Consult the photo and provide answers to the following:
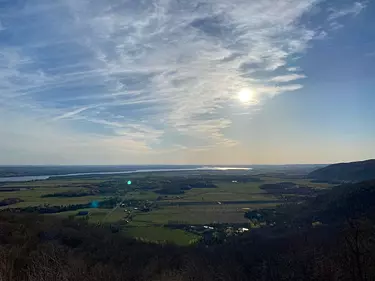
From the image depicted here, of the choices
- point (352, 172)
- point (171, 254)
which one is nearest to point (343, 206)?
point (171, 254)

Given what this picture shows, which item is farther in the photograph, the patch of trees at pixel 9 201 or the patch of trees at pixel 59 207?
the patch of trees at pixel 9 201

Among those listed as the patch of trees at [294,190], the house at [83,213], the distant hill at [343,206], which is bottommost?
the house at [83,213]

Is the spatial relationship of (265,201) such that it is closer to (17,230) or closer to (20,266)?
(17,230)

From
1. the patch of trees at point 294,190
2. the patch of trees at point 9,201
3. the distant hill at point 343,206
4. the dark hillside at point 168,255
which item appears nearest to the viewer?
the dark hillside at point 168,255

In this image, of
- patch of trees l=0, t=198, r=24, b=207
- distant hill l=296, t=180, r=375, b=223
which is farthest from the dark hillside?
patch of trees l=0, t=198, r=24, b=207

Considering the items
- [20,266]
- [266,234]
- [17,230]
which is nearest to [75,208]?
[17,230]

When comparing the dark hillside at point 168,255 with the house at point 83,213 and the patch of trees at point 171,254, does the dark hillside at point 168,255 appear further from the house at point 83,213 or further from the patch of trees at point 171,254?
the house at point 83,213

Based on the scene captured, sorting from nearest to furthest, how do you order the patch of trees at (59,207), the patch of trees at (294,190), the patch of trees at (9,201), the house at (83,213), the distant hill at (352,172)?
the house at (83,213), the patch of trees at (59,207), the patch of trees at (9,201), the patch of trees at (294,190), the distant hill at (352,172)

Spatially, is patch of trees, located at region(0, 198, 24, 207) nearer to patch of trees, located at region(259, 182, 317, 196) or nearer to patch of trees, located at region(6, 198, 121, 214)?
patch of trees, located at region(6, 198, 121, 214)

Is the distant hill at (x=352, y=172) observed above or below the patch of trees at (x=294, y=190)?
above

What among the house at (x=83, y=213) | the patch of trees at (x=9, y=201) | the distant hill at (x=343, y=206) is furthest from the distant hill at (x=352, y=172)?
the patch of trees at (x=9, y=201)

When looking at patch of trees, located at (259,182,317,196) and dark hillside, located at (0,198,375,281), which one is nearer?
dark hillside, located at (0,198,375,281)
